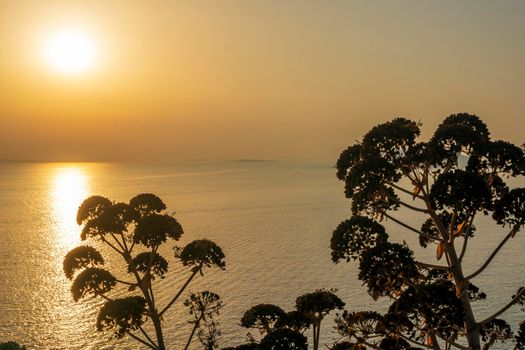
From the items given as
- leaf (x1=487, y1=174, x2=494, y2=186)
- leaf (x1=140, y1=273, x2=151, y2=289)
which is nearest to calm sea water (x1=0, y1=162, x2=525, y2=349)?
leaf (x1=140, y1=273, x2=151, y2=289)

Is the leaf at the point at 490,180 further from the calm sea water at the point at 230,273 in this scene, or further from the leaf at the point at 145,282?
the calm sea water at the point at 230,273

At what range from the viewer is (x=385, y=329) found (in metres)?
17.3

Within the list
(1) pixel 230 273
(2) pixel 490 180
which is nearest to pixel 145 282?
(2) pixel 490 180

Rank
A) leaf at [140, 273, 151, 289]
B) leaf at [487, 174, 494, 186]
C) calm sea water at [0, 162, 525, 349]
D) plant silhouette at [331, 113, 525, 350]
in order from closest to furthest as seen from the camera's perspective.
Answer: plant silhouette at [331, 113, 525, 350] < leaf at [487, 174, 494, 186] < leaf at [140, 273, 151, 289] < calm sea water at [0, 162, 525, 349]

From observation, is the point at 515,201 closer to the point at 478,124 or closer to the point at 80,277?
the point at 478,124

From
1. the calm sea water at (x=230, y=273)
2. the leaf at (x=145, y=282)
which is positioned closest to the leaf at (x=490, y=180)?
the leaf at (x=145, y=282)

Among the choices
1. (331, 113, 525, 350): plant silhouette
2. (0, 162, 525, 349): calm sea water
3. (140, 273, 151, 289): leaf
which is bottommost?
(0, 162, 525, 349): calm sea water

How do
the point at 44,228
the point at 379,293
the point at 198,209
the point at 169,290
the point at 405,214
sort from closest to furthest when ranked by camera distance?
the point at 379,293, the point at 169,290, the point at 44,228, the point at 405,214, the point at 198,209

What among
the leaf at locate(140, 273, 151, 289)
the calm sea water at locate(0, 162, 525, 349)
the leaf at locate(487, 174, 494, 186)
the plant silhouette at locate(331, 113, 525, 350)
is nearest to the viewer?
the plant silhouette at locate(331, 113, 525, 350)

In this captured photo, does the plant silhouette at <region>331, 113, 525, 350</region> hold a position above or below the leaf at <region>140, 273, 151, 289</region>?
above

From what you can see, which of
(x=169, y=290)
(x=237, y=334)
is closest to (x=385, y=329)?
(x=237, y=334)

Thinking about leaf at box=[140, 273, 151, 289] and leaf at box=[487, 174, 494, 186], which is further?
leaf at box=[140, 273, 151, 289]

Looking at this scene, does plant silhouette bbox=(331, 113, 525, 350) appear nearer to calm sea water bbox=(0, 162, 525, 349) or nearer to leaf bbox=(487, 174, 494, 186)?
leaf bbox=(487, 174, 494, 186)

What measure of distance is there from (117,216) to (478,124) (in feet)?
47.7
